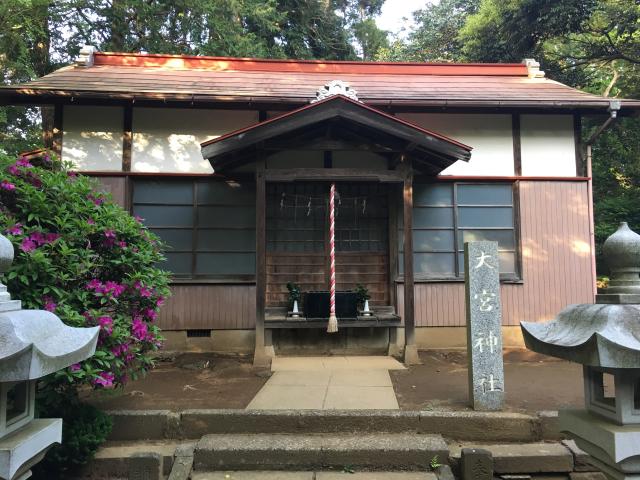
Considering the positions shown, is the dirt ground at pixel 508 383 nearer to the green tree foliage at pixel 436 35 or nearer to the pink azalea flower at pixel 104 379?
the pink azalea flower at pixel 104 379

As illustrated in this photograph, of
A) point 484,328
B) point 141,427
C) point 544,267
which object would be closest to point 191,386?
point 141,427

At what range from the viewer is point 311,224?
8.55 meters

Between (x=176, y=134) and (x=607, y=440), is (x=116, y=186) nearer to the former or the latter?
(x=176, y=134)

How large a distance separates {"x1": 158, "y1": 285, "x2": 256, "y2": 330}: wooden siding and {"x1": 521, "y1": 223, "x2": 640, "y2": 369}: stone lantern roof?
19.4 feet

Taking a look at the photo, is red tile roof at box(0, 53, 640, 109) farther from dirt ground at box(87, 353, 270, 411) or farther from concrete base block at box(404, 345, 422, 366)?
dirt ground at box(87, 353, 270, 411)

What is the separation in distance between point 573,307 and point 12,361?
3.09 meters

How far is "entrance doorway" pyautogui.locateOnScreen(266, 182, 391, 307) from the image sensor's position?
8484 mm

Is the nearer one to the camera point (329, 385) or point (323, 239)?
point (329, 385)

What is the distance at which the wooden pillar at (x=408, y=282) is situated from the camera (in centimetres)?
704

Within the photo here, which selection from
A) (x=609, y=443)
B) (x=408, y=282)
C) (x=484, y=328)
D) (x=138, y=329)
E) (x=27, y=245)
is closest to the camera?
(x=609, y=443)

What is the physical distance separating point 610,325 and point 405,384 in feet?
13.2

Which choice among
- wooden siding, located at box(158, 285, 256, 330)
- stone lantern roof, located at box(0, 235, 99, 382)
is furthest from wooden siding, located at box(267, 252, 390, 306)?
stone lantern roof, located at box(0, 235, 99, 382)

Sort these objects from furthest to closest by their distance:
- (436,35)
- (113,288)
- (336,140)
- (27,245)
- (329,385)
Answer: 1. (436,35)
2. (336,140)
3. (329,385)
4. (113,288)
5. (27,245)

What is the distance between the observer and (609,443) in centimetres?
229
